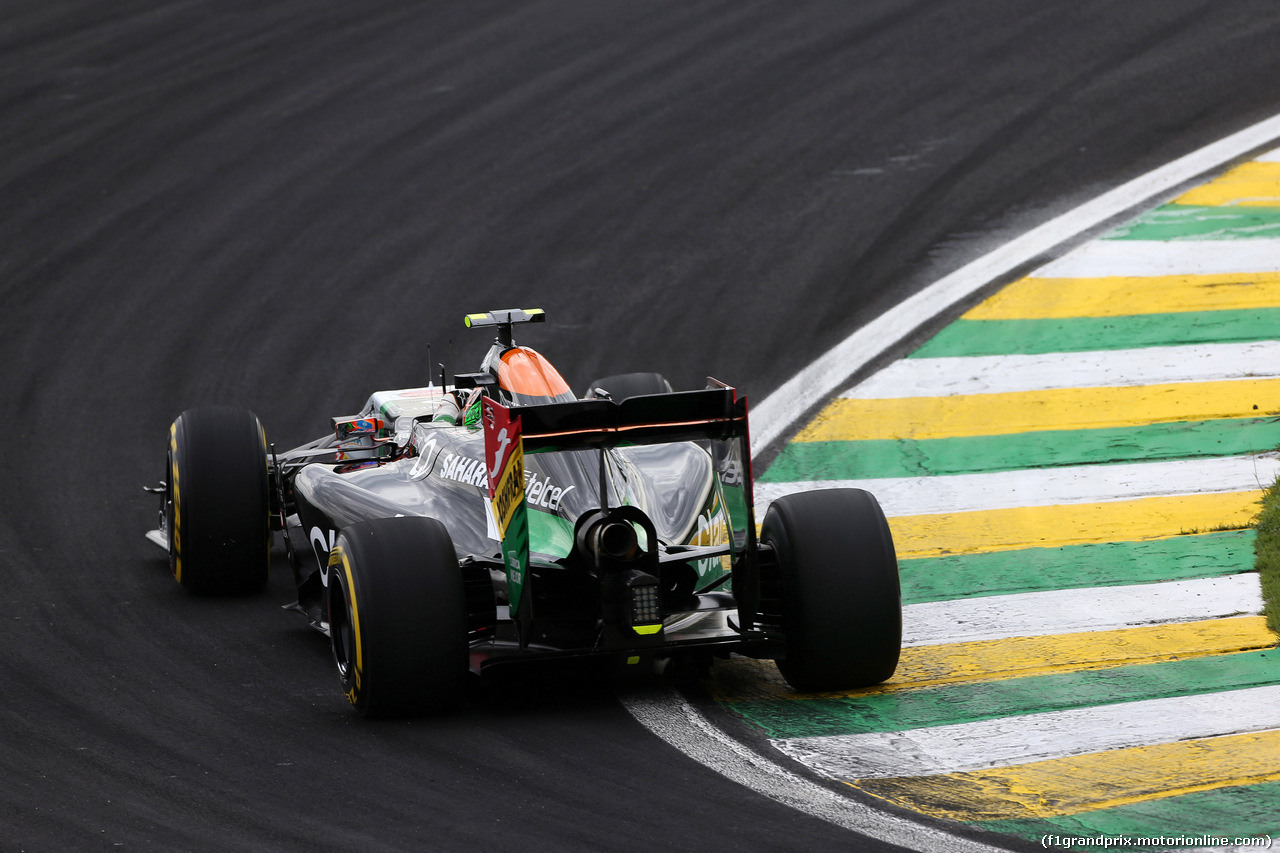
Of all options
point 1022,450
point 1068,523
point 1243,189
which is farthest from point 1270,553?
point 1243,189

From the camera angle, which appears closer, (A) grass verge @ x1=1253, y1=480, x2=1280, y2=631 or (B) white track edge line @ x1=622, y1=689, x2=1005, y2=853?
(B) white track edge line @ x1=622, y1=689, x2=1005, y2=853

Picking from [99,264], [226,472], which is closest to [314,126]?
[99,264]

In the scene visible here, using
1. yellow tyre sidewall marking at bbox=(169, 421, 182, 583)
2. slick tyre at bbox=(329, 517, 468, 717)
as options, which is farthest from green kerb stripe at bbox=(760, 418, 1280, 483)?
slick tyre at bbox=(329, 517, 468, 717)

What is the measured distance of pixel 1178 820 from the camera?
577 centimetres

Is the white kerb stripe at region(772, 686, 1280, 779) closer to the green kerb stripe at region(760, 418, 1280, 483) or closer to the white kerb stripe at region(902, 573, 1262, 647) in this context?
the white kerb stripe at region(902, 573, 1262, 647)

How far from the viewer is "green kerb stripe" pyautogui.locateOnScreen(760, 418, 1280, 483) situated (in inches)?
398

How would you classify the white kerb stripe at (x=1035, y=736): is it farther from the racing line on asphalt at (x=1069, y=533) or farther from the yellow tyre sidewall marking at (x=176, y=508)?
the yellow tyre sidewall marking at (x=176, y=508)

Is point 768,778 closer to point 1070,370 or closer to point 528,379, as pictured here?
point 528,379

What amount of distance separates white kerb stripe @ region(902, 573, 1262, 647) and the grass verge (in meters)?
0.06

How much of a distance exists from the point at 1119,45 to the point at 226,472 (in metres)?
12.0

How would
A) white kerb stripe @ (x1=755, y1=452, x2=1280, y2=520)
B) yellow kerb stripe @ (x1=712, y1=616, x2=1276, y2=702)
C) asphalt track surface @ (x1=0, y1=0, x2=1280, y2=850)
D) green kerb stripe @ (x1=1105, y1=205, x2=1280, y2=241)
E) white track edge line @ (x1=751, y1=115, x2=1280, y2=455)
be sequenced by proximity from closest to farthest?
asphalt track surface @ (x1=0, y1=0, x2=1280, y2=850), yellow kerb stripe @ (x1=712, y1=616, x2=1276, y2=702), white kerb stripe @ (x1=755, y1=452, x2=1280, y2=520), white track edge line @ (x1=751, y1=115, x2=1280, y2=455), green kerb stripe @ (x1=1105, y1=205, x2=1280, y2=241)

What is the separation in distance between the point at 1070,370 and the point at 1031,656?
14.0 feet

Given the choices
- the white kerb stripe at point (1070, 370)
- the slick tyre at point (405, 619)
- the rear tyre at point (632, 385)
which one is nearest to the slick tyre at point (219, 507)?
the slick tyre at point (405, 619)

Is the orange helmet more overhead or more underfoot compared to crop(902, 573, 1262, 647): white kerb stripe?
more overhead
